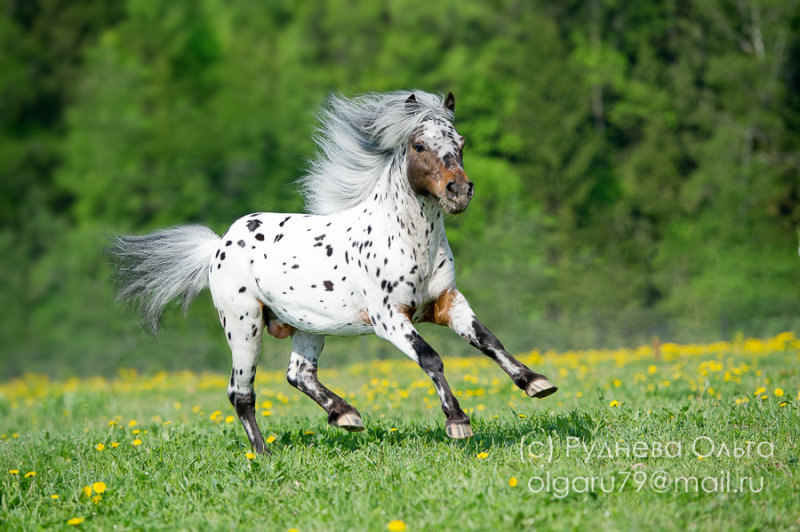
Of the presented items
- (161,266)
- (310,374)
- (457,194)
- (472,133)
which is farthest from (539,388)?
(472,133)

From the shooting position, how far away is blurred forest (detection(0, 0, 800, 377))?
30281 mm

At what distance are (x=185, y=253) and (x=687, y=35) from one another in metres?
31.3

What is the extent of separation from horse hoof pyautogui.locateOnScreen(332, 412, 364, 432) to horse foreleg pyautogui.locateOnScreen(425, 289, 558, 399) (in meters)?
0.87

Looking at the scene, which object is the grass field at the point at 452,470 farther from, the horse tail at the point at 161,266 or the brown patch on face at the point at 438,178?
the brown patch on face at the point at 438,178

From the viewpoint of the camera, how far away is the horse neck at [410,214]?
5879mm

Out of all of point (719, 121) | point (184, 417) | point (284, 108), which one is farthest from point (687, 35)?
point (184, 417)

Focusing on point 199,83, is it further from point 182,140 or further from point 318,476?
Result: point 318,476

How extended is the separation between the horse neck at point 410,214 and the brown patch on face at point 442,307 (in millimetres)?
350

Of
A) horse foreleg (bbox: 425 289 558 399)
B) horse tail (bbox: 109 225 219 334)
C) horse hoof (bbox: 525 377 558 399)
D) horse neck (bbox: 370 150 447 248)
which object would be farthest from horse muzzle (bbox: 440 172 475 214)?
horse tail (bbox: 109 225 219 334)

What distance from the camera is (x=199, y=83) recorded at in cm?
3866

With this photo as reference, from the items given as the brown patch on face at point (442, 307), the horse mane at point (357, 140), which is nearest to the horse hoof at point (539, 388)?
the brown patch on face at point (442, 307)

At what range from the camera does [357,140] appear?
664 cm

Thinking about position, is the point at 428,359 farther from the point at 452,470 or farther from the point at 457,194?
the point at 457,194

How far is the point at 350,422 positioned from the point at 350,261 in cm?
114
